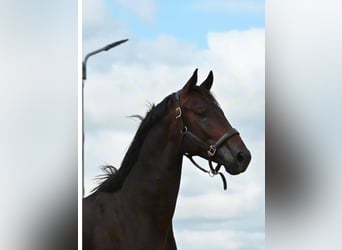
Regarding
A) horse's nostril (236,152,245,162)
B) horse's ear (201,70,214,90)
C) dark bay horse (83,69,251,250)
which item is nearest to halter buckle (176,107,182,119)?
dark bay horse (83,69,251,250)

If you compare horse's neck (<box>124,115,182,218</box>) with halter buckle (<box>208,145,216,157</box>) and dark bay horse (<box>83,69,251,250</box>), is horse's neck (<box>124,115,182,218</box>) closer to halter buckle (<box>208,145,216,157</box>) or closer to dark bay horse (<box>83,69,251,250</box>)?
dark bay horse (<box>83,69,251,250</box>)

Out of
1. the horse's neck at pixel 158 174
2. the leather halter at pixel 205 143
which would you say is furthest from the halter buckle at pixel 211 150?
the horse's neck at pixel 158 174

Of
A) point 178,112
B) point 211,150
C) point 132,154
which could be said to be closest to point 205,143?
point 211,150

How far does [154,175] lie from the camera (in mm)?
2229

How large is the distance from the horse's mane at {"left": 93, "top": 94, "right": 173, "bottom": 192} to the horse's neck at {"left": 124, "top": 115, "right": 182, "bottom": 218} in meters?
0.02

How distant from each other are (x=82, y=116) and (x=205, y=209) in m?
0.50

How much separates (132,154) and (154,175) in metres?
0.10

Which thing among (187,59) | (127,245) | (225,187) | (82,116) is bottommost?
(127,245)

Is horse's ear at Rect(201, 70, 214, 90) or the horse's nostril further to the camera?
horse's ear at Rect(201, 70, 214, 90)

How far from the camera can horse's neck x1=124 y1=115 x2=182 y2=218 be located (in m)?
2.22

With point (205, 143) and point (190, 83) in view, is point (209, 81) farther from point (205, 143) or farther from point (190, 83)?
point (205, 143)

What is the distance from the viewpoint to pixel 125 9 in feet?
7.51

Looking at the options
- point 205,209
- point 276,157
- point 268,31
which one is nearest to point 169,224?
point 205,209

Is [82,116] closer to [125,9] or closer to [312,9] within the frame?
[125,9]
